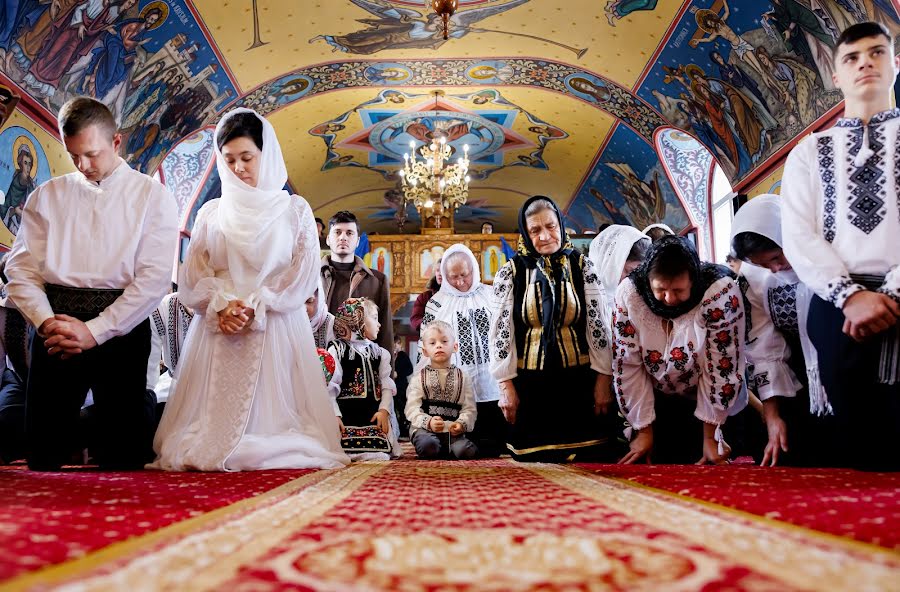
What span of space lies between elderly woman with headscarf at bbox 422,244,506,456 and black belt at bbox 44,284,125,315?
272 cm

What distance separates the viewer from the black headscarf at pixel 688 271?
11.6 feet

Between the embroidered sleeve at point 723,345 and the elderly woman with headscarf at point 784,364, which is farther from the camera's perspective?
the embroidered sleeve at point 723,345

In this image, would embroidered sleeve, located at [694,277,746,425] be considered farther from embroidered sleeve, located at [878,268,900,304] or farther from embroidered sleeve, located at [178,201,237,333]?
embroidered sleeve, located at [178,201,237,333]

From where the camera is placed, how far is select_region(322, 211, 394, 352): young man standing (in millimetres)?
5566

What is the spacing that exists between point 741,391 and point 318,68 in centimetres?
1046

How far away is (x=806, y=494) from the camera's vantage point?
192 cm

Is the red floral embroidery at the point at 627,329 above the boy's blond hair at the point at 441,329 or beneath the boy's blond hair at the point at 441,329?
beneath

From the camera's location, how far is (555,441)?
4.03 meters

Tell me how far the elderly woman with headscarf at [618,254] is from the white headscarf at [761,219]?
0.90 meters

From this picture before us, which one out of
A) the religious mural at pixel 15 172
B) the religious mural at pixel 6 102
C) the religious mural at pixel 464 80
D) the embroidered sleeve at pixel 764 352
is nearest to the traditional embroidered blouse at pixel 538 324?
the embroidered sleeve at pixel 764 352

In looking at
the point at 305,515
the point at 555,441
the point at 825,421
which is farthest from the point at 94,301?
the point at 825,421

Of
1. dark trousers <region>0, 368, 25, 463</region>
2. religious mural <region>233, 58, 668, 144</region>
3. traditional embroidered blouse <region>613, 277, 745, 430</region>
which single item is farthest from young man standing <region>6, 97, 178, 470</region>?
religious mural <region>233, 58, 668, 144</region>

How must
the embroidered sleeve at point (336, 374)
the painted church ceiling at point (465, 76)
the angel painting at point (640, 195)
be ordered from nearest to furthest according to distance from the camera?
the embroidered sleeve at point (336, 374)
the painted church ceiling at point (465, 76)
the angel painting at point (640, 195)

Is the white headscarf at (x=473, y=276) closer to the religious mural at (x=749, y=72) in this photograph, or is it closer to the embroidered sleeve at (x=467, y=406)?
the embroidered sleeve at (x=467, y=406)
